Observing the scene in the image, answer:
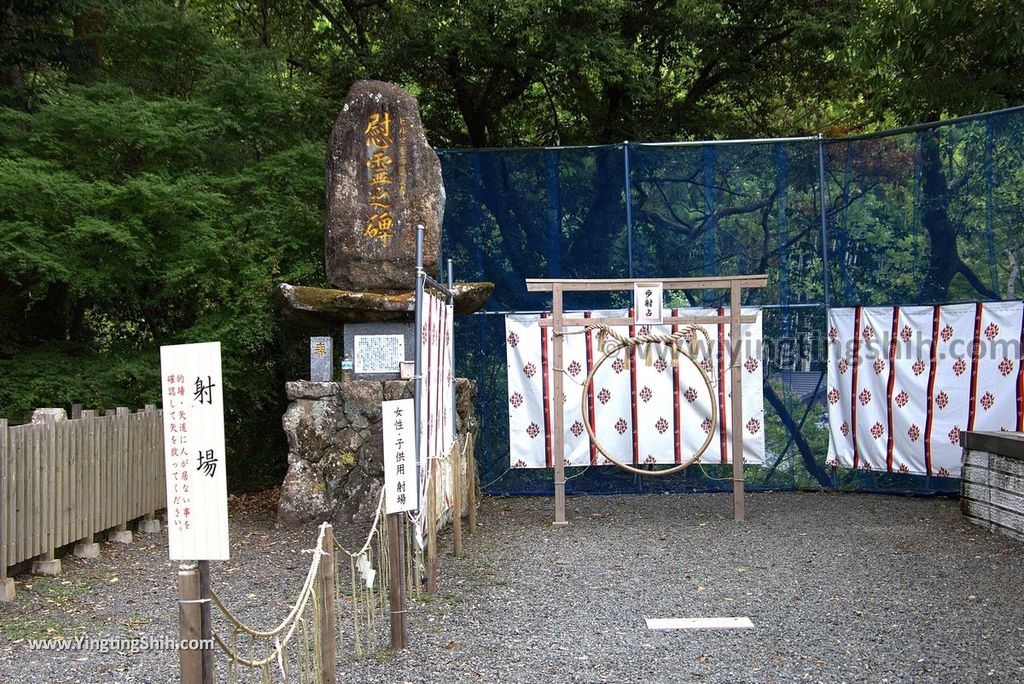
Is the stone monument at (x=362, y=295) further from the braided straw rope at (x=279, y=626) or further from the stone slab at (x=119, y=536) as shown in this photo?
the braided straw rope at (x=279, y=626)

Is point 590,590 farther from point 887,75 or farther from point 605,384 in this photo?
point 887,75

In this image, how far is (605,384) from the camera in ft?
28.2

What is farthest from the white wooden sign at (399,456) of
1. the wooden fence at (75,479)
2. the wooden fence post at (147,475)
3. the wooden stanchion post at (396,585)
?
the wooden fence post at (147,475)

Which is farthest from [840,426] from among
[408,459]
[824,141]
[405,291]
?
[408,459]

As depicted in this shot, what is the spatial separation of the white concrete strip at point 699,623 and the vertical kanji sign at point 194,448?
2640mm

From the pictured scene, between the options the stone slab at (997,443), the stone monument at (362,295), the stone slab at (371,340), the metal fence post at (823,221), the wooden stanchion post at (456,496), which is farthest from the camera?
the metal fence post at (823,221)

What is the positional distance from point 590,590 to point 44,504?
10.6 ft

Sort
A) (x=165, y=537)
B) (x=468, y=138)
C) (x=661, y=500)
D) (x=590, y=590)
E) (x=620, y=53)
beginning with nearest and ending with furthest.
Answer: (x=590, y=590), (x=165, y=537), (x=661, y=500), (x=620, y=53), (x=468, y=138)

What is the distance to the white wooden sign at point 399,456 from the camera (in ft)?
15.1

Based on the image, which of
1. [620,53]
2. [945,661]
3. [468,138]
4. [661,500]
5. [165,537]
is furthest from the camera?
[468,138]

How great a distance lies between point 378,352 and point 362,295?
483 millimetres

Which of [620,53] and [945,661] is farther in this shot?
[620,53]

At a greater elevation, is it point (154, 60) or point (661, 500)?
point (154, 60)

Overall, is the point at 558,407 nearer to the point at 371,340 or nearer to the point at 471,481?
the point at 471,481
